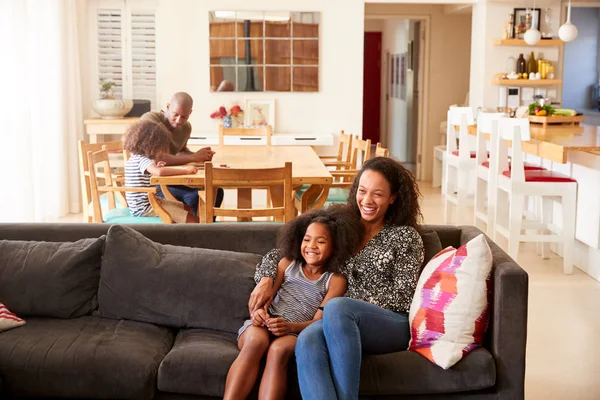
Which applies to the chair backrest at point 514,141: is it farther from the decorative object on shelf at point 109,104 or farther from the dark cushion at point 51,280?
the decorative object on shelf at point 109,104

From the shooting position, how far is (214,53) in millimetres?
9086

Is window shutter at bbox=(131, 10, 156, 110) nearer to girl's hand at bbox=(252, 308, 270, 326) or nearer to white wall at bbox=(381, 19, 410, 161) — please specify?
white wall at bbox=(381, 19, 410, 161)

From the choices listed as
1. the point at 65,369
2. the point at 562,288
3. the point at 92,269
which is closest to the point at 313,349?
the point at 65,369

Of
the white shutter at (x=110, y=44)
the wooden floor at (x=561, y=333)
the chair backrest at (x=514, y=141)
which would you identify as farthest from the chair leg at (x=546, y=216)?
the white shutter at (x=110, y=44)

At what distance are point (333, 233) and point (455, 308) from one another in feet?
1.74

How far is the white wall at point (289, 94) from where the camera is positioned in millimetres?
8961

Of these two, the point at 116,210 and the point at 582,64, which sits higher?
the point at 582,64

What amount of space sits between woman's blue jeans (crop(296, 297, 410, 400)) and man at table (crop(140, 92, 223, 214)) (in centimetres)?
271

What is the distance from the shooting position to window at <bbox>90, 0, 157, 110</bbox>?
8859mm

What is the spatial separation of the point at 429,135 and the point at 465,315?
26.3 ft

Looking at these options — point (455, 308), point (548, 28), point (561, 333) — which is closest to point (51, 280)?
point (455, 308)

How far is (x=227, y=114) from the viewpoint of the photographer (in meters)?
9.07

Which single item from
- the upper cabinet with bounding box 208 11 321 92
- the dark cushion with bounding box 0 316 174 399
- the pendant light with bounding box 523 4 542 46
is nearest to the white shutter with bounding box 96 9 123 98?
the upper cabinet with bounding box 208 11 321 92

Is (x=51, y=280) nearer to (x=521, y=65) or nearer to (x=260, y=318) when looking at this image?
(x=260, y=318)
